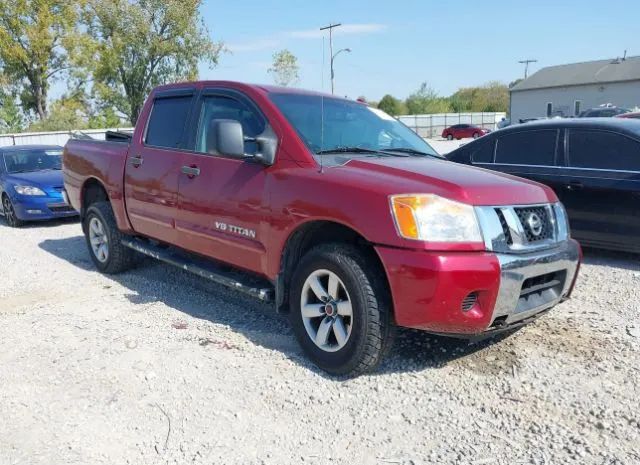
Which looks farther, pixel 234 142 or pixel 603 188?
pixel 603 188

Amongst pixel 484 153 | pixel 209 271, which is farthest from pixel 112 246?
pixel 484 153

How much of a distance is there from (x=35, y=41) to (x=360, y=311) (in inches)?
1383

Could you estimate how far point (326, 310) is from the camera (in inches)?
145

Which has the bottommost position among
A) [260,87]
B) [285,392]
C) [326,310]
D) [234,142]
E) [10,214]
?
[285,392]

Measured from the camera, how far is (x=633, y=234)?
5.84m

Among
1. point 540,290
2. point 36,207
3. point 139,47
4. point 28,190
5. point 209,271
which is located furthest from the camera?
point 139,47

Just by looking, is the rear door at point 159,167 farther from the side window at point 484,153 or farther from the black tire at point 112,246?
the side window at point 484,153

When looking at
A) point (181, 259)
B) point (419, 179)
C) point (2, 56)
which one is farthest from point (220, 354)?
point (2, 56)

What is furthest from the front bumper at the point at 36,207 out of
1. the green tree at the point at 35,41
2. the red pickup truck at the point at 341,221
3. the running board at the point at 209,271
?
the green tree at the point at 35,41

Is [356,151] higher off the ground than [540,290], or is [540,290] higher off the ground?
[356,151]

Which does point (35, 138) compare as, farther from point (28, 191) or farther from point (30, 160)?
point (28, 191)

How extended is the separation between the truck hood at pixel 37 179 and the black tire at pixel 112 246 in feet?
13.0

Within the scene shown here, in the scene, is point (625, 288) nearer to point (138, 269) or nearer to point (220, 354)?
point (220, 354)

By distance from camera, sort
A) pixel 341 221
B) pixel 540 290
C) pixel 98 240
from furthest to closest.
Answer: pixel 98 240
pixel 540 290
pixel 341 221
